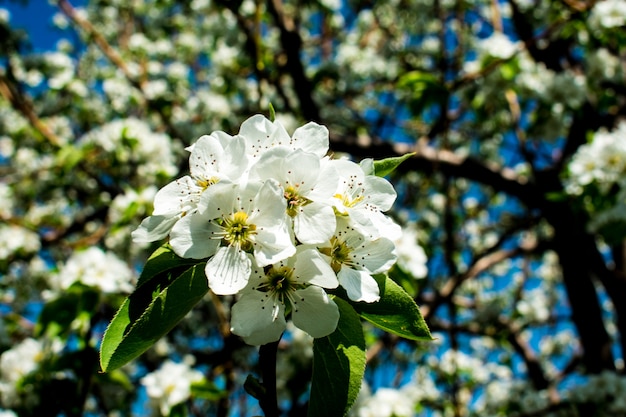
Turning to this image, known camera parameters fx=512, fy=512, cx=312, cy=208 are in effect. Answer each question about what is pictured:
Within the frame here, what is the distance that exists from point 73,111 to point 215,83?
5.69 feet

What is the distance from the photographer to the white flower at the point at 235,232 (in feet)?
3.17

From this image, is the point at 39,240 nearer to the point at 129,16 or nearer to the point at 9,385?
the point at 9,385

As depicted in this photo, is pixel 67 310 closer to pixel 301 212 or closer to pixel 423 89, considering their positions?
pixel 301 212

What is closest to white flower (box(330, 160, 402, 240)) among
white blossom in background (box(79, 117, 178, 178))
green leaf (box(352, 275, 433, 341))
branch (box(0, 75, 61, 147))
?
green leaf (box(352, 275, 433, 341))

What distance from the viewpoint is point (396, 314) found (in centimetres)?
102

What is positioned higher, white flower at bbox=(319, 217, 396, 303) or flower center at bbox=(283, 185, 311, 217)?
flower center at bbox=(283, 185, 311, 217)

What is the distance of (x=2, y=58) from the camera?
5973mm

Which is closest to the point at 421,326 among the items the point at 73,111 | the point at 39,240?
the point at 39,240

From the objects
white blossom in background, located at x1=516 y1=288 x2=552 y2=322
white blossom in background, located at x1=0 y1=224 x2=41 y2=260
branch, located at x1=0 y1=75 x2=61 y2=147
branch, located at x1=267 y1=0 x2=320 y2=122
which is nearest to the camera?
branch, located at x1=267 y1=0 x2=320 y2=122

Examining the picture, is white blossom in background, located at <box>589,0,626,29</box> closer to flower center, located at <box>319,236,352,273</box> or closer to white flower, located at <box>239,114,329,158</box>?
white flower, located at <box>239,114,329,158</box>

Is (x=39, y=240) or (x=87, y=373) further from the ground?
(x=87, y=373)

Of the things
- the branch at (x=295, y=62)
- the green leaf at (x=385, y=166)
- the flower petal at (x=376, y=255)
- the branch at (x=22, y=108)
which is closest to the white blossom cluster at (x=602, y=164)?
the branch at (x=295, y=62)

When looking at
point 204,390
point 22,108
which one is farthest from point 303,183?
point 22,108

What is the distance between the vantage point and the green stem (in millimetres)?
999
